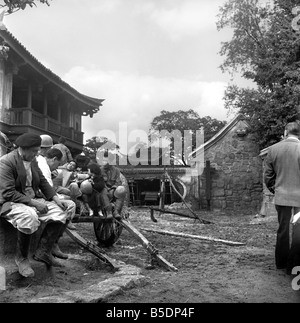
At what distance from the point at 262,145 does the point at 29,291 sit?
40.7 feet

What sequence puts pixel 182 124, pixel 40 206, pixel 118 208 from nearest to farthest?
pixel 40 206 → pixel 118 208 → pixel 182 124

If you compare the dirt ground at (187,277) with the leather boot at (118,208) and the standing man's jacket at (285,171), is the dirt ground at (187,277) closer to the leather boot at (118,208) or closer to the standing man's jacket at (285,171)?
the leather boot at (118,208)

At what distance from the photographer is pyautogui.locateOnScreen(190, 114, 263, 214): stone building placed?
50.6 ft

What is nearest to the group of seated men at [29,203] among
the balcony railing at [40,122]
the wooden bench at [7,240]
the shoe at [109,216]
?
the wooden bench at [7,240]

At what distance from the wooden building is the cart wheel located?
5768 mm

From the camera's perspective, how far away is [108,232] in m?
5.98

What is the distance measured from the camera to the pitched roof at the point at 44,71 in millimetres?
9977

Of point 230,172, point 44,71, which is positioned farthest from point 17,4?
point 230,172

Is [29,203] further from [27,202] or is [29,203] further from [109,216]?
[109,216]

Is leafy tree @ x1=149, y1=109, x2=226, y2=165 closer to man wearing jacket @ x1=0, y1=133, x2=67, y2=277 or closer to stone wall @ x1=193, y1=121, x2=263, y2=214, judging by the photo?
stone wall @ x1=193, y1=121, x2=263, y2=214

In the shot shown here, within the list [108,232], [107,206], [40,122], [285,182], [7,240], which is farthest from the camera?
[40,122]

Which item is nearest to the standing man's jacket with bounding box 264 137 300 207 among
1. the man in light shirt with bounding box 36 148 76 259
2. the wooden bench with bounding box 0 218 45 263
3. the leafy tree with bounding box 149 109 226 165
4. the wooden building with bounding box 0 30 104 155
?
the man in light shirt with bounding box 36 148 76 259

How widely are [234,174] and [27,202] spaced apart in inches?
506
